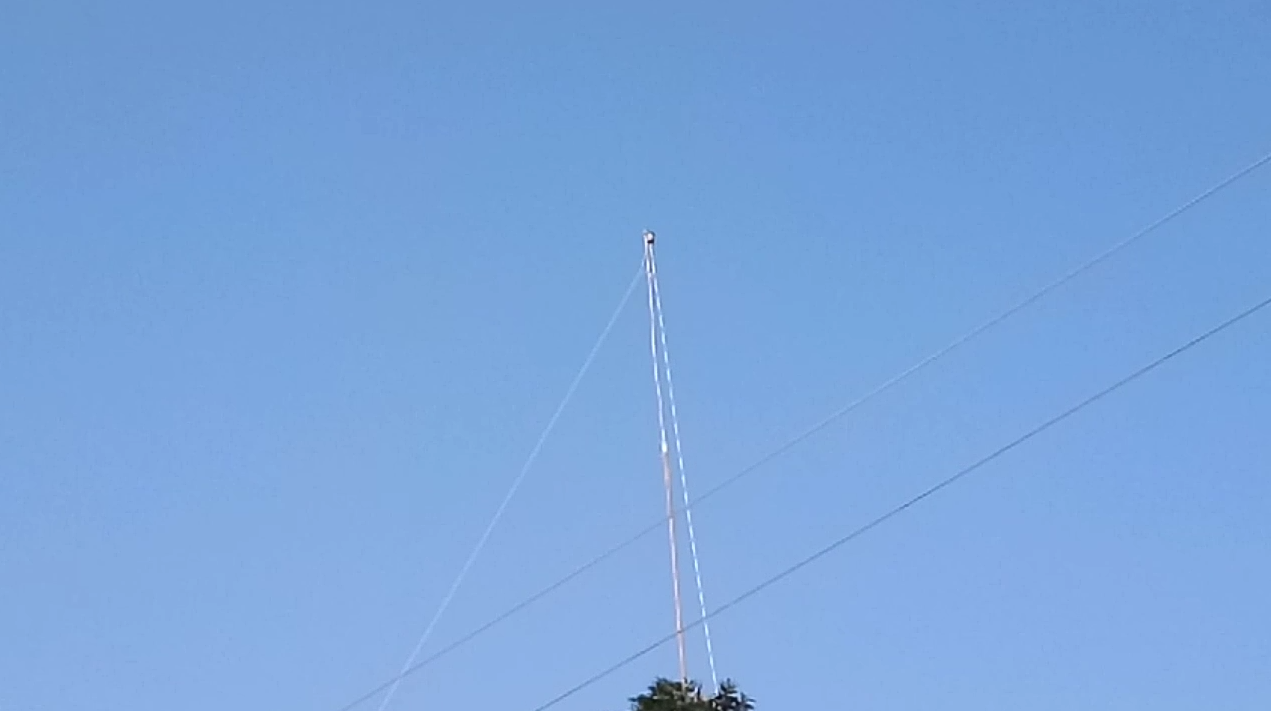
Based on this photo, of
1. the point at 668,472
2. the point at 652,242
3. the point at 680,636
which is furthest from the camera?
the point at 652,242

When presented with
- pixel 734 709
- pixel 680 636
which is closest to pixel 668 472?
pixel 680 636

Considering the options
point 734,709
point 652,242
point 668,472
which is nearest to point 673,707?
point 734,709

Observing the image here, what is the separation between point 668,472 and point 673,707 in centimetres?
482

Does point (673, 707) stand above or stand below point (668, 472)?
below

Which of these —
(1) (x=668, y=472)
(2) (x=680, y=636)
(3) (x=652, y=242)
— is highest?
(3) (x=652, y=242)

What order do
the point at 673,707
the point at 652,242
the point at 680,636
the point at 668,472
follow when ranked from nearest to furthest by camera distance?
the point at 673,707 → the point at 680,636 → the point at 668,472 → the point at 652,242

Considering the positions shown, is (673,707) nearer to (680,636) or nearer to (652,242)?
(680,636)

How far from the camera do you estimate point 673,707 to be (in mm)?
14719

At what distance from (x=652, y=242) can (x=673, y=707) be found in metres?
8.42

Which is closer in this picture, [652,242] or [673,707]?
[673,707]

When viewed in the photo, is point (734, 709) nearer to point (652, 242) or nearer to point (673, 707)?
point (673, 707)

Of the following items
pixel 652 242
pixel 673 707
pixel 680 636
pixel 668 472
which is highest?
pixel 652 242

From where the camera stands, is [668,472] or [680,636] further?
[668,472]

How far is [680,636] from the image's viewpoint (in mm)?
16281
